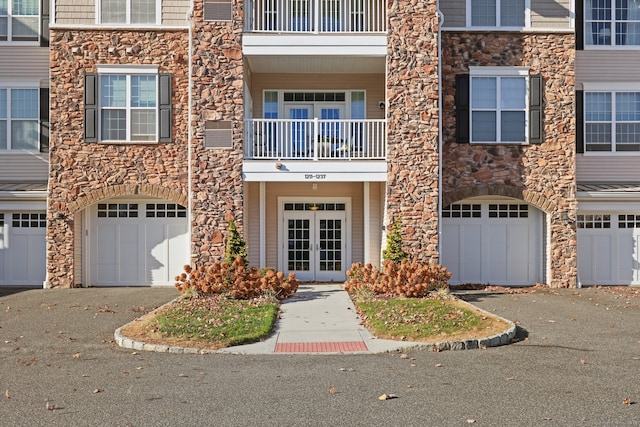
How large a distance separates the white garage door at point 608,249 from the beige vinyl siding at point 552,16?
18.5ft

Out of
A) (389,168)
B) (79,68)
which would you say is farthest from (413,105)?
(79,68)

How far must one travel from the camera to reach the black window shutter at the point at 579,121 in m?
20.1

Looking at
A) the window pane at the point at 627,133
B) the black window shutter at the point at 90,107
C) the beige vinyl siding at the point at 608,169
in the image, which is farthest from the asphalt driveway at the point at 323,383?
the window pane at the point at 627,133

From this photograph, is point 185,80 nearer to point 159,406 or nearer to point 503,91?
point 503,91

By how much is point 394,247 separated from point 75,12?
36.5 ft

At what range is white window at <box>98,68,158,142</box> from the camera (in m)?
18.9

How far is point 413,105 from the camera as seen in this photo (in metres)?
18.2

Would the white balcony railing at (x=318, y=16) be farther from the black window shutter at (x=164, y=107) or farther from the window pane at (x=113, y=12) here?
the window pane at (x=113, y=12)

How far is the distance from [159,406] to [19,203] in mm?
13887

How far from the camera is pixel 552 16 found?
19438 mm

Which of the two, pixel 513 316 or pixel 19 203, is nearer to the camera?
pixel 513 316

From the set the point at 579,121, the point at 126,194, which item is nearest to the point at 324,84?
the point at 126,194

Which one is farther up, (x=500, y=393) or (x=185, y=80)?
(x=185, y=80)

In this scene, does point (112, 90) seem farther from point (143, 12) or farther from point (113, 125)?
point (143, 12)
